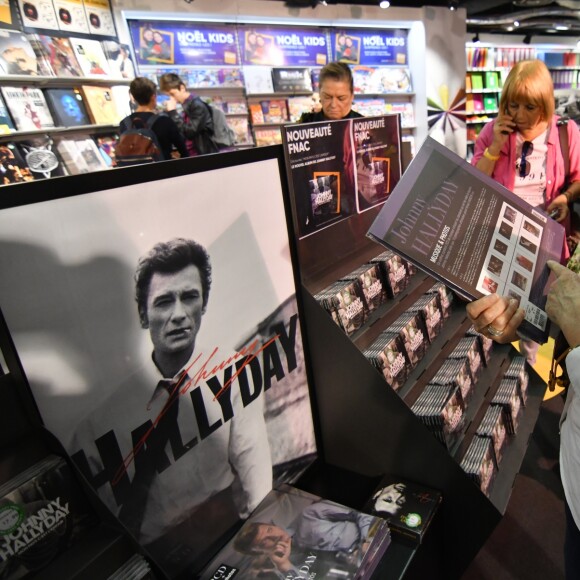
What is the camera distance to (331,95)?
2166 mm

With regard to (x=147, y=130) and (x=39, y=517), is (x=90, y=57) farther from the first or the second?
(x=39, y=517)

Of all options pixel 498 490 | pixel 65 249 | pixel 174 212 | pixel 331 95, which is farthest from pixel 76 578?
pixel 331 95

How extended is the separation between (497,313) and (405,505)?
0.54m

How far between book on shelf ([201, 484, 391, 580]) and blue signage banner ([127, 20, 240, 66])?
5455 millimetres

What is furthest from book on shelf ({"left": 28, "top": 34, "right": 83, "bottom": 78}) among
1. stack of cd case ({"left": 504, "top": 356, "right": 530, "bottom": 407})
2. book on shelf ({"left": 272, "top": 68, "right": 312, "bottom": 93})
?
stack of cd case ({"left": 504, "top": 356, "right": 530, "bottom": 407})

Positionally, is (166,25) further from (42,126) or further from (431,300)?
(431,300)

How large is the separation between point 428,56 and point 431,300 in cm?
635

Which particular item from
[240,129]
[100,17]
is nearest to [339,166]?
[100,17]

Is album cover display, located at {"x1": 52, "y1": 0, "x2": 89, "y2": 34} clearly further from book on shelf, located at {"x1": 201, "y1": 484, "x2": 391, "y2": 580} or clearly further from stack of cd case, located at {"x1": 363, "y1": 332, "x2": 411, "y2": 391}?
book on shelf, located at {"x1": 201, "y1": 484, "x2": 391, "y2": 580}

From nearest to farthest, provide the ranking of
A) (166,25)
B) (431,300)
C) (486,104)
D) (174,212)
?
(174,212) < (431,300) < (166,25) < (486,104)

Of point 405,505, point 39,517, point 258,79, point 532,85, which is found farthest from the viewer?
point 258,79

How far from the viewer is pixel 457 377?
1.34m

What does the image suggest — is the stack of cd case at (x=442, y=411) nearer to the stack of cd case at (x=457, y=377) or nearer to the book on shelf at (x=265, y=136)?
the stack of cd case at (x=457, y=377)

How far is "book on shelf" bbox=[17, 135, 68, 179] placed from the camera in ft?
12.2
